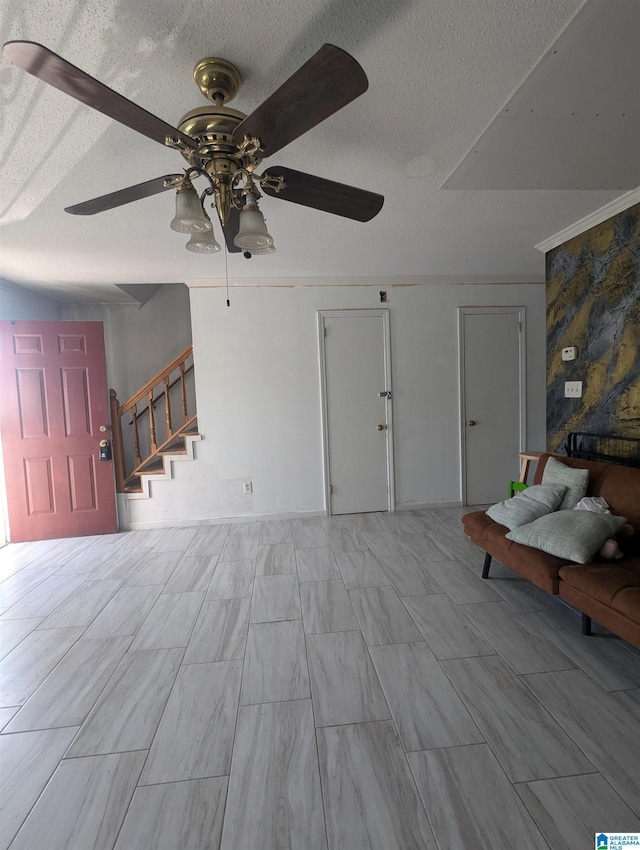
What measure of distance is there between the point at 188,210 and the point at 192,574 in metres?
2.58

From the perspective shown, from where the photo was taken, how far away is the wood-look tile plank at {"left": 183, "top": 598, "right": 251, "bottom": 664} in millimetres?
2066

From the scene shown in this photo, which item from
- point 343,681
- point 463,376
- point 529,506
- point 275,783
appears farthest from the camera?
point 463,376

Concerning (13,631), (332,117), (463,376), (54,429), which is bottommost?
(13,631)

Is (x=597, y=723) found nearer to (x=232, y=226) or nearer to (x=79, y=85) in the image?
(x=232, y=226)

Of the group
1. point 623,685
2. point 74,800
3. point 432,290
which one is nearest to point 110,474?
point 74,800

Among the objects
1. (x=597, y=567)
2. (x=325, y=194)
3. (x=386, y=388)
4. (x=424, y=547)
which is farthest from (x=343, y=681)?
(x=386, y=388)

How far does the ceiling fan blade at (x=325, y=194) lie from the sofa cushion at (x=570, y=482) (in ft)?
6.99

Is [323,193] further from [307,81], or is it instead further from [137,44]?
[137,44]

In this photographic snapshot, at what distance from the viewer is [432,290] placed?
4316 mm

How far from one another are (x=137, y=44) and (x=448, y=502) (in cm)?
435

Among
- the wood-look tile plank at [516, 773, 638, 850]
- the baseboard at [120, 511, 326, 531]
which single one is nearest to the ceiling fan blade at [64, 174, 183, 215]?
the wood-look tile plank at [516, 773, 638, 850]

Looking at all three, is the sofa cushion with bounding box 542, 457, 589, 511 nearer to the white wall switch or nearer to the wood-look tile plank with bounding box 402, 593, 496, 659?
the white wall switch

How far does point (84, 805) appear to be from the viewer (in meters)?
1.32

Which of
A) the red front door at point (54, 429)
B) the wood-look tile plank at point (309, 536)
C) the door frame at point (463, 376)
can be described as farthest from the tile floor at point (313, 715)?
the door frame at point (463, 376)
